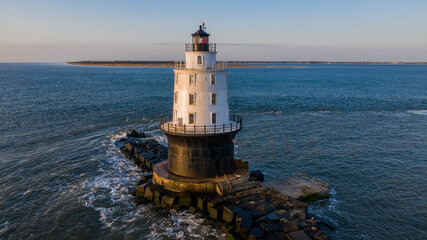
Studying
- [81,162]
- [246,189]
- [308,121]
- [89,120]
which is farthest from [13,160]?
[308,121]

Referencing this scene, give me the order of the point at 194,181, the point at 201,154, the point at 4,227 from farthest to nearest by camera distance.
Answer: the point at 201,154
the point at 194,181
the point at 4,227

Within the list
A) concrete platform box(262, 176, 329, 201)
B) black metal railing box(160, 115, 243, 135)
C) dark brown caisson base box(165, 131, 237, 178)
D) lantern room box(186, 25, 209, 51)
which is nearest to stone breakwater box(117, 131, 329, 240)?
concrete platform box(262, 176, 329, 201)

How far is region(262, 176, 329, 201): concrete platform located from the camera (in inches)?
989

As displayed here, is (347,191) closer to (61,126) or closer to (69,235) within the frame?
(69,235)

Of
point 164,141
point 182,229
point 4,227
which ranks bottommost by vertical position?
point 4,227

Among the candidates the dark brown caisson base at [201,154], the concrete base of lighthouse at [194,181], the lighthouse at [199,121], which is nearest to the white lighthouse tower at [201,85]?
the lighthouse at [199,121]

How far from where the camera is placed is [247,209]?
21656 millimetres

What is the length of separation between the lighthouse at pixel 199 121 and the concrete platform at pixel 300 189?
3600 mm

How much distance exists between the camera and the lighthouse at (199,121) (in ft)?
82.3

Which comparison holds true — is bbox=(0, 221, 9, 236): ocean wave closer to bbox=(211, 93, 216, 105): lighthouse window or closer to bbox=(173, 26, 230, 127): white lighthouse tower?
bbox=(173, 26, 230, 127): white lighthouse tower

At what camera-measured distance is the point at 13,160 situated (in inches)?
1374

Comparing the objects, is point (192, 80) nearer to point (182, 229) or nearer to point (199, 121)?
point (199, 121)

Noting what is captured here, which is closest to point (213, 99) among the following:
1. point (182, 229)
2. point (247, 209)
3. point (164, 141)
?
point (247, 209)

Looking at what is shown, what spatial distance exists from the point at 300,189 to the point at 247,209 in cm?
638
